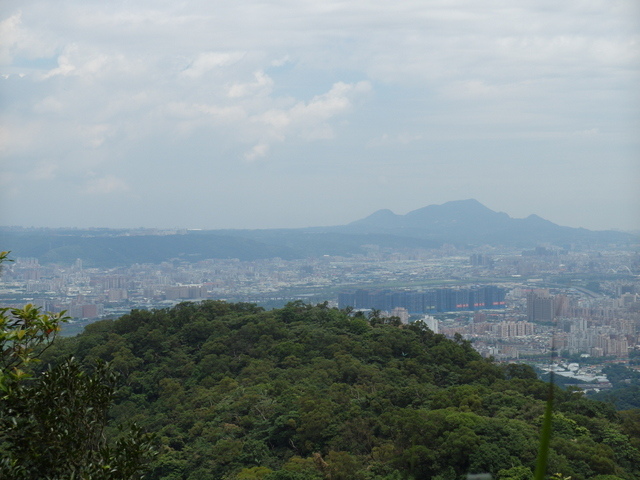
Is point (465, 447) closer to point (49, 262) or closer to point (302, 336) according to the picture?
point (302, 336)

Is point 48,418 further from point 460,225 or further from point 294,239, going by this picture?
point 460,225

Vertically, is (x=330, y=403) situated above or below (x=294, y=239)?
A: below

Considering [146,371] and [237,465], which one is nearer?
[237,465]

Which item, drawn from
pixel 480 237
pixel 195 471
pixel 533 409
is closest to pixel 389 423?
pixel 533 409

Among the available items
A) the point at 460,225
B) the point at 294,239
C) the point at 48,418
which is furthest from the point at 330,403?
the point at 460,225

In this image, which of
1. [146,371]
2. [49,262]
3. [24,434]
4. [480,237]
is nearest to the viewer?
[24,434]

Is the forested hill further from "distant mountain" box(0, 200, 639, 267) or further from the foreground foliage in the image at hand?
"distant mountain" box(0, 200, 639, 267)
